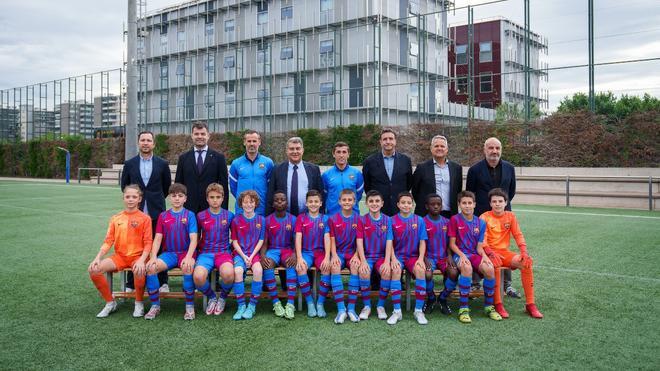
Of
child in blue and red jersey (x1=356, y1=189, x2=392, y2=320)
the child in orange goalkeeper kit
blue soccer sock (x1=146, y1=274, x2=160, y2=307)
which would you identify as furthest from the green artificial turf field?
child in blue and red jersey (x1=356, y1=189, x2=392, y2=320)

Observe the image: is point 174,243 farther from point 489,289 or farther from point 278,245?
point 489,289

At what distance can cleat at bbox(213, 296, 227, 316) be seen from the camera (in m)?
4.71

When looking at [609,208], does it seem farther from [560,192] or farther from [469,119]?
[469,119]

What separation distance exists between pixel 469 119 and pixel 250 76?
1715 cm

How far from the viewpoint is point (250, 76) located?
32.1 meters

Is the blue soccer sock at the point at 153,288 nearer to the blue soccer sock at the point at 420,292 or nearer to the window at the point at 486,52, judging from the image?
the blue soccer sock at the point at 420,292

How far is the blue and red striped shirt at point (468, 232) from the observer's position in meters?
4.89

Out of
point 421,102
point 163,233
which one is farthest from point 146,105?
point 163,233

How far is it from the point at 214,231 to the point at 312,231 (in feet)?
3.10

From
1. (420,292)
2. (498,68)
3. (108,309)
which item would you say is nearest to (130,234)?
(108,309)

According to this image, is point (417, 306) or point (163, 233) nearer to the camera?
point (417, 306)

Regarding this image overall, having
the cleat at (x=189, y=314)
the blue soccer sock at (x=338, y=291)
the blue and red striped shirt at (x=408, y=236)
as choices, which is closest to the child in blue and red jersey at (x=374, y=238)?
the blue and red striped shirt at (x=408, y=236)

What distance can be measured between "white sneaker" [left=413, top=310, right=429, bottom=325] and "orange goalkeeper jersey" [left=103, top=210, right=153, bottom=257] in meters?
2.55

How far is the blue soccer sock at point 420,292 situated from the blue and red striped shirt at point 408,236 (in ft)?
1.20
